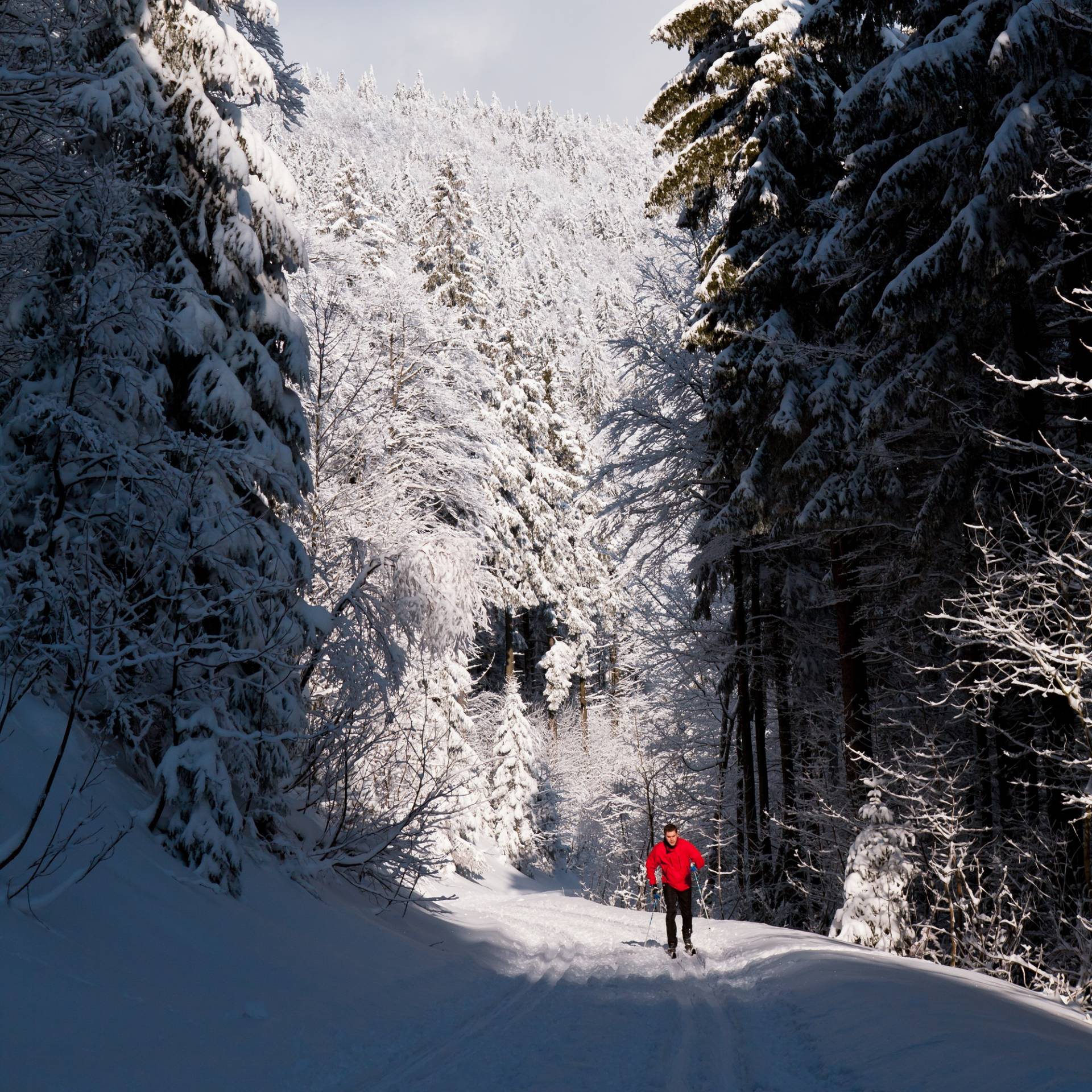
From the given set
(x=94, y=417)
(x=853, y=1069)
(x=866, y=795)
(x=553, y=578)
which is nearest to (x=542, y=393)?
(x=553, y=578)

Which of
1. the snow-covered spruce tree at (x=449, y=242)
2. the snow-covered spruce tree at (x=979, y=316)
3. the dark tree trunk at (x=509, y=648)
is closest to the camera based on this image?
the snow-covered spruce tree at (x=979, y=316)

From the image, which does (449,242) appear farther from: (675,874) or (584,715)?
(675,874)

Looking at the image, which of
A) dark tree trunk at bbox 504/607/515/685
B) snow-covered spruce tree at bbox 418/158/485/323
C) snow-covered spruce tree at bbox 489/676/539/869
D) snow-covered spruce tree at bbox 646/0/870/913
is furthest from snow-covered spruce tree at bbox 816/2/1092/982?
dark tree trunk at bbox 504/607/515/685

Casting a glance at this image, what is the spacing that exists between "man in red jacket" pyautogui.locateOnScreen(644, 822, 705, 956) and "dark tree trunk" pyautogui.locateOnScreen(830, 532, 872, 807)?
3.46 metres

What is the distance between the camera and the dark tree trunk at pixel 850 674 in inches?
545

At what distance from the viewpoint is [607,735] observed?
4875cm

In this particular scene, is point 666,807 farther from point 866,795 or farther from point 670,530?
point 866,795

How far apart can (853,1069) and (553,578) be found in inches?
1500

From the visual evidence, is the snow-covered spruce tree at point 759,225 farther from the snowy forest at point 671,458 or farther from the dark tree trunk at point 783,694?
the dark tree trunk at point 783,694

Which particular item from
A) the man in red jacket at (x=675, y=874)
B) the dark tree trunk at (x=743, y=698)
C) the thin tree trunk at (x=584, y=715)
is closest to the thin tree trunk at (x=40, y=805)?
the man in red jacket at (x=675, y=874)

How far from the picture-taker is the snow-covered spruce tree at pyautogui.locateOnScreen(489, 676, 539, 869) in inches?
1284

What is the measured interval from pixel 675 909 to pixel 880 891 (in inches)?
104

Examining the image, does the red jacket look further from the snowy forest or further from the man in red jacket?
the snowy forest

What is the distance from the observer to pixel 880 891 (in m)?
11.2
